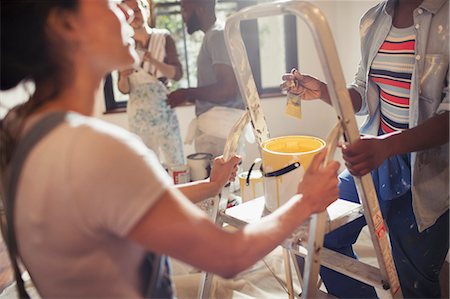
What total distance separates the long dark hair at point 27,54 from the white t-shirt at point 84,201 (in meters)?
0.10

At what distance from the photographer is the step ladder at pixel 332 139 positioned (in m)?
0.88

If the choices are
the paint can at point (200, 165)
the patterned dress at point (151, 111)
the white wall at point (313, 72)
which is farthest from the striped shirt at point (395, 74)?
the white wall at point (313, 72)

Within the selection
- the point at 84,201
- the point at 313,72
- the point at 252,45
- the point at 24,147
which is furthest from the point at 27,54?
the point at 313,72

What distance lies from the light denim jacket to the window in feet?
6.94

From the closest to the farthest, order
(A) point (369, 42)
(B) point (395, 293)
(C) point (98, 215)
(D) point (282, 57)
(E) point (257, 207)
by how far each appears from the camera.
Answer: (C) point (98, 215) → (B) point (395, 293) → (E) point (257, 207) → (A) point (369, 42) → (D) point (282, 57)


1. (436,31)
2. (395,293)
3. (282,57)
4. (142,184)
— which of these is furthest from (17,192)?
(282,57)

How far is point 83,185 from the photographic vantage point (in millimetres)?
648

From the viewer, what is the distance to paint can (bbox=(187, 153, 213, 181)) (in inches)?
101

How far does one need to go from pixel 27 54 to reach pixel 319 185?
23.3 inches

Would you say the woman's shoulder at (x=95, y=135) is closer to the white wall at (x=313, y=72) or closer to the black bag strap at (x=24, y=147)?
the black bag strap at (x=24, y=147)

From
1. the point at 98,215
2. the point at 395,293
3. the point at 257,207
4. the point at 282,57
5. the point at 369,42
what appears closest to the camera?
the point at 98,215

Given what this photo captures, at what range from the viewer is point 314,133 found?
3.70 metres

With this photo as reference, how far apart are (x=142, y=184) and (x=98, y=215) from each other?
3.2 inches

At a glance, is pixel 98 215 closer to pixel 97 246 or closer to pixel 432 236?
pixel 97 246
